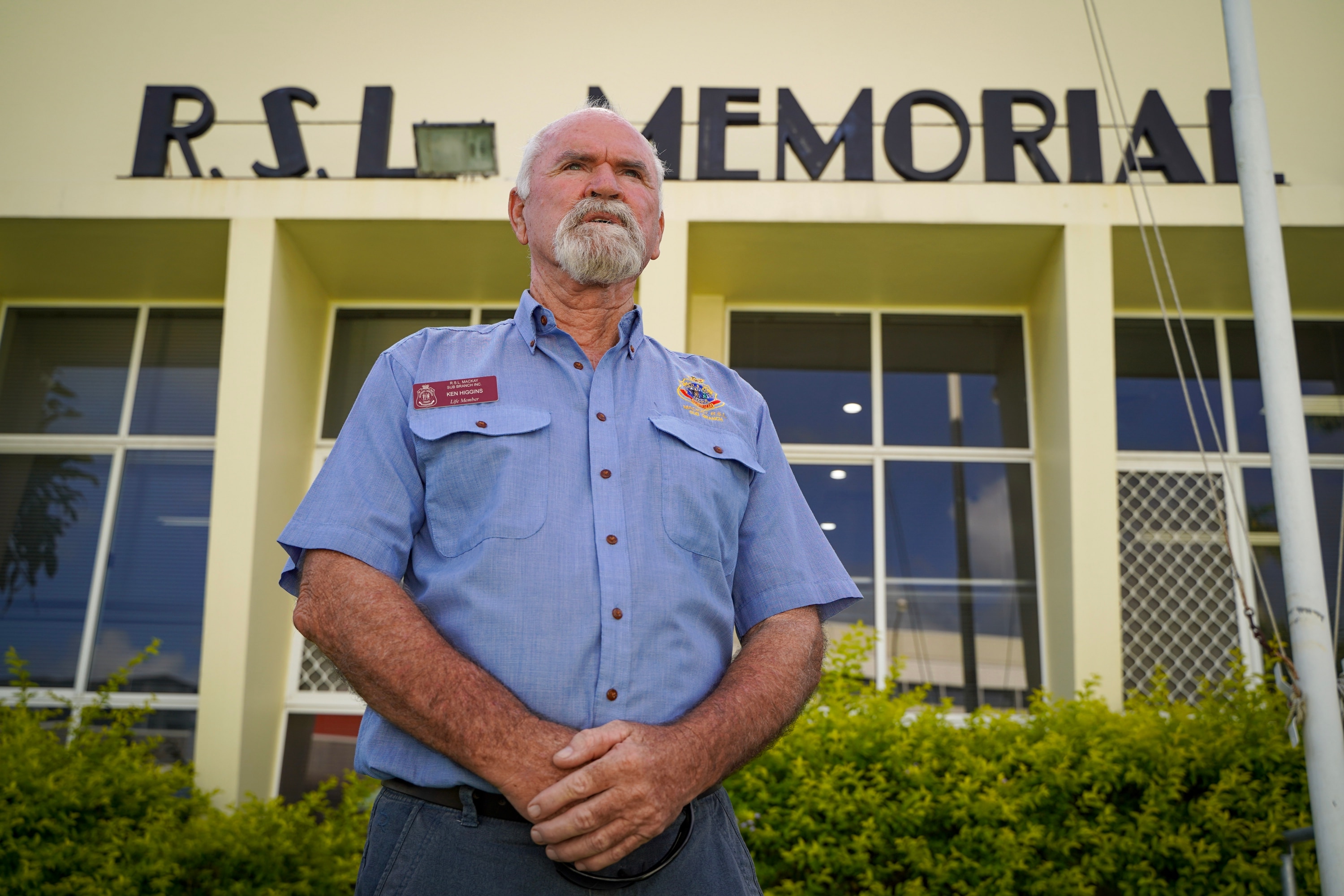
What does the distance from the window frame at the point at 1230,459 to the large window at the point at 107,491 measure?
20.9 feet

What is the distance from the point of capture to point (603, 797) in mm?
1262

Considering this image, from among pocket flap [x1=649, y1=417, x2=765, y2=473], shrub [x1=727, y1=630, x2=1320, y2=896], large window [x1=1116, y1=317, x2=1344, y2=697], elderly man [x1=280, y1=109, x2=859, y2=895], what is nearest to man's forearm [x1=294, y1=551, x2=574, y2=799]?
elderly man [x1=280, y1=109, x2=859, y2=895]

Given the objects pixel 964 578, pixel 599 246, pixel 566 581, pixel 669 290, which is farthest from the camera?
pixel 964 578

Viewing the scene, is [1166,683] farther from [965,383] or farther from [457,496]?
[457,496]

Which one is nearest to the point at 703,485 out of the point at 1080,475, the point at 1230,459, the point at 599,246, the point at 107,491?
the point at 599,246

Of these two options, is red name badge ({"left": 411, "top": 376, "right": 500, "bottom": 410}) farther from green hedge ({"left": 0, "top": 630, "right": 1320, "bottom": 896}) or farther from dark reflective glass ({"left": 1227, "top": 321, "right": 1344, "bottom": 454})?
dark reflective glass ({"left": 1227, "top": 321, "right": 1344, "bottom": 454})

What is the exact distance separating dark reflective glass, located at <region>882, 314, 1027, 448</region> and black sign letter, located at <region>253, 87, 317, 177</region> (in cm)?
416

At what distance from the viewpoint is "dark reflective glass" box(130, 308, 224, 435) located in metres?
7.00

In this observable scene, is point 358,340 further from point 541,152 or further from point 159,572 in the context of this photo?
point 541,152

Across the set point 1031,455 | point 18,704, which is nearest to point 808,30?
point 1031,455

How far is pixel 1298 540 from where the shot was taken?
132 inches

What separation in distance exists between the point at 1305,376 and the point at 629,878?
7.31 meters

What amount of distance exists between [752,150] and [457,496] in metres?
6.71

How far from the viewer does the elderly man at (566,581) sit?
132cm
